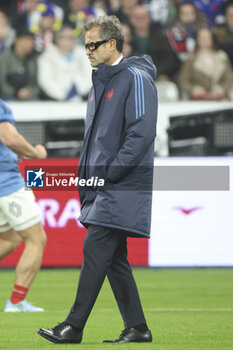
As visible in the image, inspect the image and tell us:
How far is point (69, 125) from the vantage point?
40.2 ft

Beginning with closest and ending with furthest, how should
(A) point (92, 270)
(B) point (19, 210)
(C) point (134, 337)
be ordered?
1. (A) point (92, 270)
2. (C) point (134, 337)
3. (B) point (19, 210)

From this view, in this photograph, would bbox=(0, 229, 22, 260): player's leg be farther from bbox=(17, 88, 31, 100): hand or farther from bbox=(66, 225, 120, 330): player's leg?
bbox=(17, 88, 31, 100): hand

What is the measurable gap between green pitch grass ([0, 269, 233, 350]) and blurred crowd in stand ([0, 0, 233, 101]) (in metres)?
3.55

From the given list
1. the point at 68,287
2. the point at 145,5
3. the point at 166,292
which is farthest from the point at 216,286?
the point at 145,5

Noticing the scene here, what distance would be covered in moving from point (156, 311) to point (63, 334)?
2609 millimetres

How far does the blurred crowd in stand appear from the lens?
1444 cm

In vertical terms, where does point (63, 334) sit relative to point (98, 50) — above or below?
below

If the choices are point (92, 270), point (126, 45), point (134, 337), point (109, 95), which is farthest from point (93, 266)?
point (126, 45)

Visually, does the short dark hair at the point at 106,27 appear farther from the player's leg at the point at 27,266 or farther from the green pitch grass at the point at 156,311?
the player's leg at the point at 27,266

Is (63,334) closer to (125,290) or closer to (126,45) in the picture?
(125,290)

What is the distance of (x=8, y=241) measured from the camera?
331 inches

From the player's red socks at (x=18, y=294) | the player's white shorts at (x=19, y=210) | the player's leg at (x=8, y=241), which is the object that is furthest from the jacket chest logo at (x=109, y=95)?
the player's leg at (x=8, y=241)

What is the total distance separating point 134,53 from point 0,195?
7.90 meters

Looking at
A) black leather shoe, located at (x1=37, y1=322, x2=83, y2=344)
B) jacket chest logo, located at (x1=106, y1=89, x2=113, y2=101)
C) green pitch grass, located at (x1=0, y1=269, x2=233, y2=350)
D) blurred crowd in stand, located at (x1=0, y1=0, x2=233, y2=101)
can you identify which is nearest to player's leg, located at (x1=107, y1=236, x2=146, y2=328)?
green pitch grass, located at (x1=0, y1=269, x2=233, y2=350)
